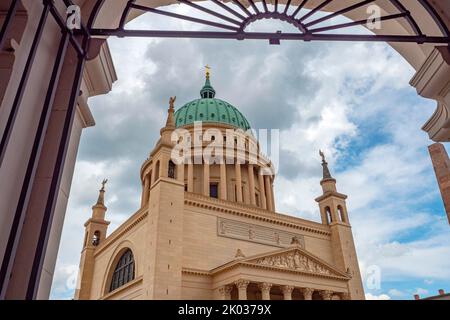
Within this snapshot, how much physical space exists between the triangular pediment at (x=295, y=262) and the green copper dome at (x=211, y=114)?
20369 mm

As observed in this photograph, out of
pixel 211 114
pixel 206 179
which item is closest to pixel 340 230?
pixel 206 179

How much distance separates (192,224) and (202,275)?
11.2ft

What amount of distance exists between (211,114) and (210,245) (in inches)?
805

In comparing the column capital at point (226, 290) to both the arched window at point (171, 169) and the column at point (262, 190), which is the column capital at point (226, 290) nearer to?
the arched window at point (171, 169)

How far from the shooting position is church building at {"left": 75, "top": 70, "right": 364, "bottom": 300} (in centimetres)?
2067

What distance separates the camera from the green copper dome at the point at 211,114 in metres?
40.1

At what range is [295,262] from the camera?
2262 centimetres

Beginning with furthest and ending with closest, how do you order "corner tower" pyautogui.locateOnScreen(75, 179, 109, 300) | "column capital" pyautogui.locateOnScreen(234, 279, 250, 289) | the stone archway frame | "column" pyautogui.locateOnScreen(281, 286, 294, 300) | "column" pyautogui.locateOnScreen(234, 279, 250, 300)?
"corner tower" pyautogui.locateOnScreen(75, 179, 109, 300)
"column" pyautogui.locateOnScreen(281, 286, 294, 300)
"column capital" pyautogui.locateOnScreen(234, 279, 250, 289)
"column" pyautogui.locateOnScreen(234, 279, 250, 300)
the stone archway frame

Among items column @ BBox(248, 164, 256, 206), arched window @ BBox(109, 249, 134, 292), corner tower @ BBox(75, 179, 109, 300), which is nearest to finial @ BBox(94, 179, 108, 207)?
corner tower @ BBox(75, 179, 109, 300)

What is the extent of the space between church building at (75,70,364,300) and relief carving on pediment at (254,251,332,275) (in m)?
0.07

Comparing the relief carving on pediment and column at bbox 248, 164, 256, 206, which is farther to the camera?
column at bbox 248, 164, 256, 206

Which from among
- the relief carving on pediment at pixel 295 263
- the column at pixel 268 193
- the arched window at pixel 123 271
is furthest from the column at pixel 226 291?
the column at pixel 268 193

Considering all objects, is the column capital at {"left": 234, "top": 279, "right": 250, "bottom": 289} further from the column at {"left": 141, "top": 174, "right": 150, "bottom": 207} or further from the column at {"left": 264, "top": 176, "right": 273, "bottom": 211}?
the column at {"left": 264, "top": 176, "right": 273, "bottom": 211}

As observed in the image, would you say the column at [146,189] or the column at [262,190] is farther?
the column at [262,190]
